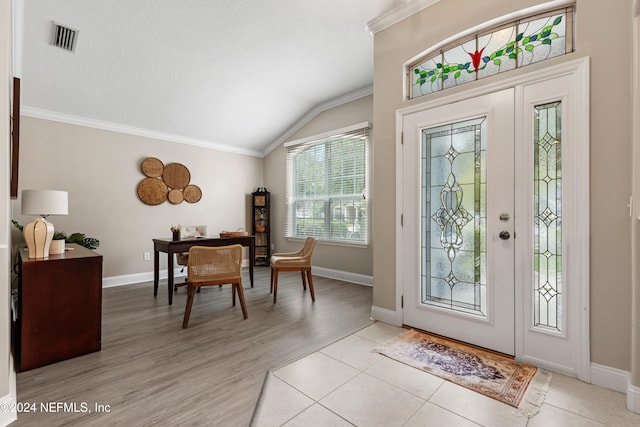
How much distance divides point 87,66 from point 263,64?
2.04 m

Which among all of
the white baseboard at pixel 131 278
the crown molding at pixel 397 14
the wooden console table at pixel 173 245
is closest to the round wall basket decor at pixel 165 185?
the white baseboard at pixel 131 278

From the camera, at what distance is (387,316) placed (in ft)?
9.27

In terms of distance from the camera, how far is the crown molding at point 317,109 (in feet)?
14.9

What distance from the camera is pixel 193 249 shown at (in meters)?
2.73

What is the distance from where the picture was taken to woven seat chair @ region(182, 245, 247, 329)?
2.72 m

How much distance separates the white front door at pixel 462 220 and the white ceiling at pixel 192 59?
1.46 metres

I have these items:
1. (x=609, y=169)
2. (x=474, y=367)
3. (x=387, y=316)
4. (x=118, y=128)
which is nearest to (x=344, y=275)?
(x=387, y=316)

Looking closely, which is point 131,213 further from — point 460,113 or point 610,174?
point 610,174

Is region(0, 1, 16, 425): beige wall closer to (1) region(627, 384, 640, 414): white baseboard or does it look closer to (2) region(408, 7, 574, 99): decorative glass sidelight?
(2) region(408, 7, 574, 99): decorative glass sidelight

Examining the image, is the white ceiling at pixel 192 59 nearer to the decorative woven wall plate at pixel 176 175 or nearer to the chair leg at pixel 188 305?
the decorative woven wall plate at pixel 176 175

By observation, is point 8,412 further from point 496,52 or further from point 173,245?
point 496,52

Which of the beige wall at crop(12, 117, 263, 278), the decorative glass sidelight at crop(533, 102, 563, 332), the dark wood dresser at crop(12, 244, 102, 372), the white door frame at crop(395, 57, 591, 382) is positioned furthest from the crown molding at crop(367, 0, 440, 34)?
the beige wall at crop(12, 117, 263, 278)

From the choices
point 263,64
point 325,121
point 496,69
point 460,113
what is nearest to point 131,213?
point 263,64

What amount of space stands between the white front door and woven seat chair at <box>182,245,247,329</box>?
1.71m
